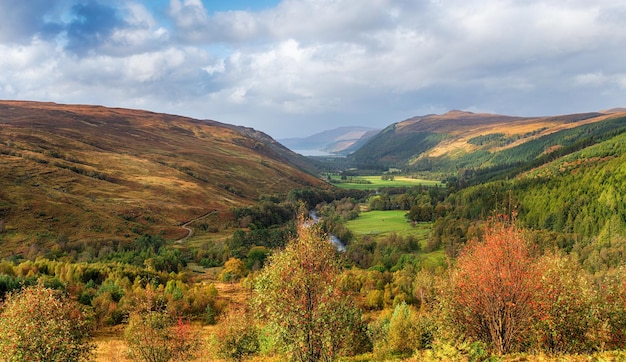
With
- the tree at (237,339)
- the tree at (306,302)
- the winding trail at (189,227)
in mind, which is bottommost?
the winding trail at (189,227)

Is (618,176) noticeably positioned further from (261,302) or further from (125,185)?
(125,185)

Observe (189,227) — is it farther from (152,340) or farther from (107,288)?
(152,340)

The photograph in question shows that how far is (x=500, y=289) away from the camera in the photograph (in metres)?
30.2

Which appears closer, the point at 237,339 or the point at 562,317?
the point at 562,317

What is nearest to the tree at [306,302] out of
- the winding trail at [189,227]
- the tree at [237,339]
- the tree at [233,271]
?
the tree at [237,339]

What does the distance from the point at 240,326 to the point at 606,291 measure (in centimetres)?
3718

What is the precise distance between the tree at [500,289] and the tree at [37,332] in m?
31.0

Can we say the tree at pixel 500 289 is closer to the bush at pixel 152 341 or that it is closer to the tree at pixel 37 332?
the bush at pixel 152 341

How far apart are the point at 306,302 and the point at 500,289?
16719 millimetres

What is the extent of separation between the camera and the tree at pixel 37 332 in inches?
869

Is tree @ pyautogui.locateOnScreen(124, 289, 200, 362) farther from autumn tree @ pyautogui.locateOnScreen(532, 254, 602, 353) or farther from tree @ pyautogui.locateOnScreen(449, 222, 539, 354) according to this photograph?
autumn tree @ pyautogui.locateOnScreen(532, 254, 602, 353)

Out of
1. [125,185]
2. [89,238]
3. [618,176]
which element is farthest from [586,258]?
[125,185]

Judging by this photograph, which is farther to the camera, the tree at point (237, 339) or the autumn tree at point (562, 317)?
the tree at point (237, 339)

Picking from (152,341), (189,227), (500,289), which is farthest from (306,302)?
(189,227)
